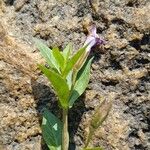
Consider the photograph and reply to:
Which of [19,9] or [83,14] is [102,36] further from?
[19,9]

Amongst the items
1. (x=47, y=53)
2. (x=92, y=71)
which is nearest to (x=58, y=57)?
(x=47, y=53)

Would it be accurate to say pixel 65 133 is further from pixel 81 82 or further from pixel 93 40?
pixel 93 40

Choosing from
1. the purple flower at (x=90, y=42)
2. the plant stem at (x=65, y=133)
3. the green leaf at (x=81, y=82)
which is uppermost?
the purple flower at (x=90, y=42)

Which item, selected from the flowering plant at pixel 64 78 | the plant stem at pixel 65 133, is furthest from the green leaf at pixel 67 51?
the plant stem at pixel 65 133

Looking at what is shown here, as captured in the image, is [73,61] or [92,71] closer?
[73,61]

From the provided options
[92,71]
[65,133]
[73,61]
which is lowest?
[65,133]

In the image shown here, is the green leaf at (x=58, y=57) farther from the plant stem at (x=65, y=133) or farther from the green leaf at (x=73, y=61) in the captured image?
the plant stem at (x=65, y=133)
